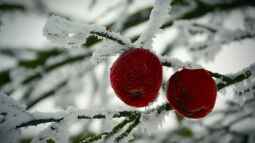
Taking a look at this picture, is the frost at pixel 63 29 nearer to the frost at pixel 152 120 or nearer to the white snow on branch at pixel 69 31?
the white snow on branch at pixel 69 31

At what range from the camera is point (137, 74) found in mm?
1056

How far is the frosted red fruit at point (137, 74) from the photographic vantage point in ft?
3.43

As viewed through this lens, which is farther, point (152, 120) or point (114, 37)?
point (152, 120)

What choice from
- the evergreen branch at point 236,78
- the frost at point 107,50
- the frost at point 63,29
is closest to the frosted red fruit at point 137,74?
the frost at point 107,50

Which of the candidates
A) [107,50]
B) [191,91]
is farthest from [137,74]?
[191,91]

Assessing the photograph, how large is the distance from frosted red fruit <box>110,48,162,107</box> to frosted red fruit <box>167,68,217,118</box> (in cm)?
10

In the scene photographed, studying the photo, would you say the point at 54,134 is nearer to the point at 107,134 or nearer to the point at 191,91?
the point at 107,134

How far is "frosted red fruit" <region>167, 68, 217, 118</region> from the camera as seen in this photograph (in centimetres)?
115

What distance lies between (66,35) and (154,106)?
40 centimetres

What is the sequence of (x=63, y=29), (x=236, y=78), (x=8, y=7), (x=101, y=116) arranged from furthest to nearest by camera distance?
(x=8, y=7), (x=236, y=78), (x=101, y=116), (x=63, y=29)

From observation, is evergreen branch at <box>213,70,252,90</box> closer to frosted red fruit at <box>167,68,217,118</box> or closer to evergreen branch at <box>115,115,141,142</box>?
frosted red fruit at <box>167,68,217,118</box>

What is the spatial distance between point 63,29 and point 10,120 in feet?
1.02

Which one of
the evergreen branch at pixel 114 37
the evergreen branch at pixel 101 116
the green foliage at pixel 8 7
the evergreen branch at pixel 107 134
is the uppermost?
the green foliage at pixel 8 7

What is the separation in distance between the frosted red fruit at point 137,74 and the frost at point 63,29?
129mm
